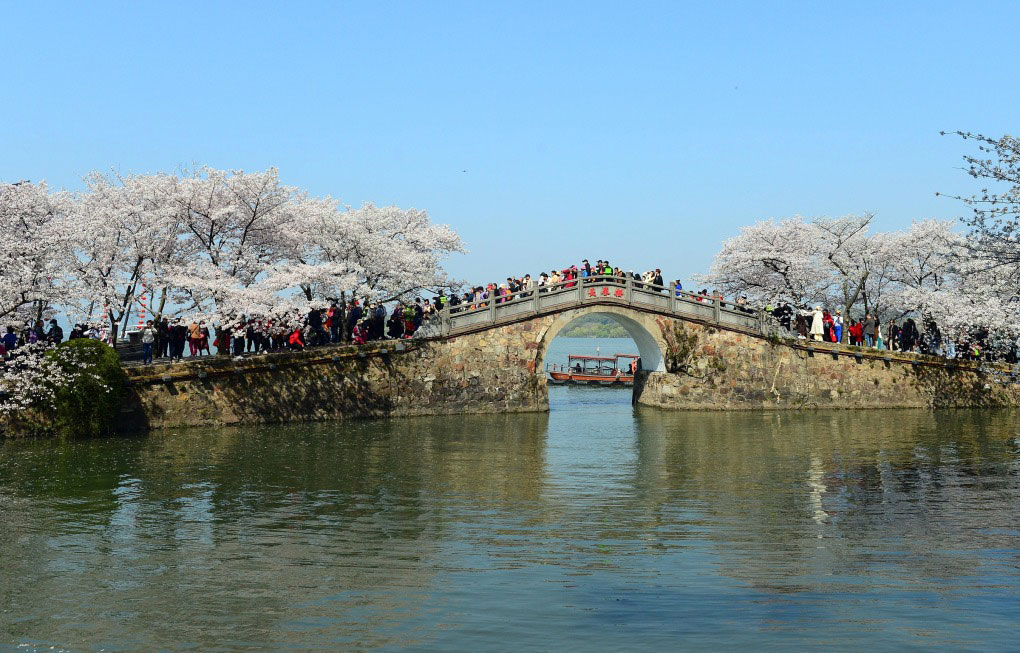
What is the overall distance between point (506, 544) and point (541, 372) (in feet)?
75.9

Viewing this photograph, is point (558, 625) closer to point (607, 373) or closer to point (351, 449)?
point (351, 449)

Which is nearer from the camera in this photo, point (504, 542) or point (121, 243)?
point (504, 542)

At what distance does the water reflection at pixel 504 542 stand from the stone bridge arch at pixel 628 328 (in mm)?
8895

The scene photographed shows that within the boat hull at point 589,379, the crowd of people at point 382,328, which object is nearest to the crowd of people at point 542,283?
the crowd of people at point 382,328

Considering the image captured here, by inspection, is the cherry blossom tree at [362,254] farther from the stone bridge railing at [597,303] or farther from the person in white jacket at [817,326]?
the person in white jacket at [817,326]

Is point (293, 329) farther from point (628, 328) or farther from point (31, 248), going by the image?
point (628, 328)

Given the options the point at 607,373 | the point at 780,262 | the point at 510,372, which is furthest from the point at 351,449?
the point at 607,373

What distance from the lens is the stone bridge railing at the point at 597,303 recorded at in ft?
125

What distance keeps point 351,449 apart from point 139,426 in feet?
26.9

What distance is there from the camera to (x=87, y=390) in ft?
99.8

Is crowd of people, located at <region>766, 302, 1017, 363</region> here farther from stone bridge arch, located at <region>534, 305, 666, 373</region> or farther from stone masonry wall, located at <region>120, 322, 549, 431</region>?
stone masonry wall, located at <region>120, 322, 549, 431</region>

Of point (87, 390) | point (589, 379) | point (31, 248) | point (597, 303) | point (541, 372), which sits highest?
point (31, 248)

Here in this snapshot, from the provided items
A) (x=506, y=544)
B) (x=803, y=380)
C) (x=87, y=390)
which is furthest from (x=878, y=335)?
(x=87, y=390)

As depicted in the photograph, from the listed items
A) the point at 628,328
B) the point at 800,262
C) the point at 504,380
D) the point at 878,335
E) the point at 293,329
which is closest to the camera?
the point at 293,329
